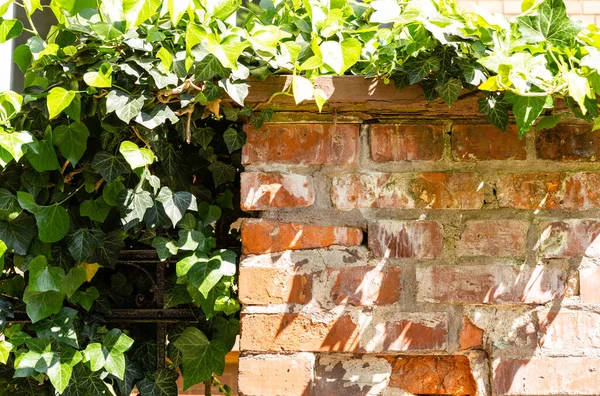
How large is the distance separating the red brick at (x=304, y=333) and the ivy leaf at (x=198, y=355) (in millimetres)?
141

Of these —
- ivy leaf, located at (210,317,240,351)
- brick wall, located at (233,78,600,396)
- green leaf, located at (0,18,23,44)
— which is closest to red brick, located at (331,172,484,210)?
brick wall, located at (233,78,600,396)

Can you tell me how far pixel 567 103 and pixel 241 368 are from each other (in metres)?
0.81

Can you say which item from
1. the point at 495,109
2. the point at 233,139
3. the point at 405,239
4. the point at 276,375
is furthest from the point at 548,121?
the point at 276,375

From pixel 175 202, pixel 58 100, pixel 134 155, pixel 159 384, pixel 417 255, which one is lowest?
pixel 159 384

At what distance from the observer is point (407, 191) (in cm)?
141

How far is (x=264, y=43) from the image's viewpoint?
1.26 metres

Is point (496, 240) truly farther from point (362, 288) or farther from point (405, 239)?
point (362, 288)

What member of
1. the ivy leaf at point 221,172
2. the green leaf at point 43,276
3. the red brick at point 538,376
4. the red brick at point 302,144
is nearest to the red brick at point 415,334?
the red brick at point 538,376

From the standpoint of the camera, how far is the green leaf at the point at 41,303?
141 cm

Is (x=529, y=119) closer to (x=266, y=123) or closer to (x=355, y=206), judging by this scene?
(x=355, y=206)

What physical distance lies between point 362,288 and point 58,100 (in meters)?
0.69

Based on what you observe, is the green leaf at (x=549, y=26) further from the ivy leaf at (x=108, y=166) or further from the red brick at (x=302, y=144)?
the ivy leaf at (x=108, y=166)

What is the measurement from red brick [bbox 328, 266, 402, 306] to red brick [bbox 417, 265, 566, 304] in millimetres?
60

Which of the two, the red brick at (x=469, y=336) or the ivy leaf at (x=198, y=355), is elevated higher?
the red brick at (x=469, y=336)
